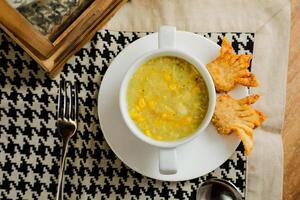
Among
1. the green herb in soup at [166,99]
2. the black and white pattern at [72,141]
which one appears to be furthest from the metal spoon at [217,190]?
the green herb in soup at [166,99]

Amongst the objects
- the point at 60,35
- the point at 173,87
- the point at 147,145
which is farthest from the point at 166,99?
the point at 60,35

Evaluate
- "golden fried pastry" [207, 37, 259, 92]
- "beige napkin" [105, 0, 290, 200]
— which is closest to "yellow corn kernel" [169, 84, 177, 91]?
"golden fried pastry" [207, 37, 259, 92]

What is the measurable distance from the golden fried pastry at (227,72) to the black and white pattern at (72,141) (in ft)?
0.32

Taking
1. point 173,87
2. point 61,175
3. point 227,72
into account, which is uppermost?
point 227,72

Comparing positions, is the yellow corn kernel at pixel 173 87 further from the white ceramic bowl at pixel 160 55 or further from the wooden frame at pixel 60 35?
the wooden frame at pixel 60 35

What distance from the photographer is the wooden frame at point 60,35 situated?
106cm

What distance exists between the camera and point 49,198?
1.25 m

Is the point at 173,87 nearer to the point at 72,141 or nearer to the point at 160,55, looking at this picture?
the point at 160,55

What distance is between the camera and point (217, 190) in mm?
1222

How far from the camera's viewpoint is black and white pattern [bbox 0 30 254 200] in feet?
4.08

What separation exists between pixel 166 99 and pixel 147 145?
0.43 ft

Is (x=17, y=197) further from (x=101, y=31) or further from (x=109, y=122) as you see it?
(x=101, y=31)

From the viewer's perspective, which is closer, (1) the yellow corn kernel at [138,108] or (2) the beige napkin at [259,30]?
(1) the yellow corn kernel at [138,108]

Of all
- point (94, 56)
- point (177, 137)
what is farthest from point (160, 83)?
point (94, 56)
